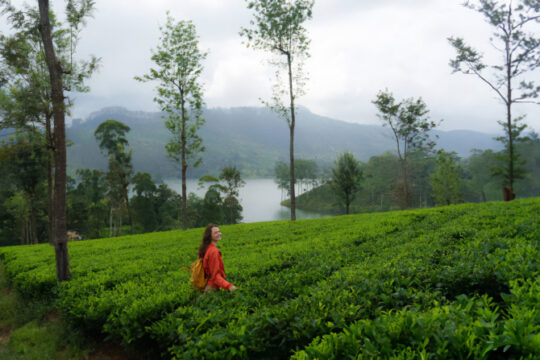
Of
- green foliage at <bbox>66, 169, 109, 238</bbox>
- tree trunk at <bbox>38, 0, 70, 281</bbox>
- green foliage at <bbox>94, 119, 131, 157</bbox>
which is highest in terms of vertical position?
green foliage at <bbox>94, 119, 131, 157</bbox>

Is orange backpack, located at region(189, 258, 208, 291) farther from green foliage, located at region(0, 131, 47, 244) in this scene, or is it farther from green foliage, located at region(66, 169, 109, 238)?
green foliage, located at region(66, 169, 109, 238)

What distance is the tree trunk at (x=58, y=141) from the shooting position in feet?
24.0

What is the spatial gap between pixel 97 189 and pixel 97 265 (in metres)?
44.8

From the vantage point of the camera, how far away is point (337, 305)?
4004 mm

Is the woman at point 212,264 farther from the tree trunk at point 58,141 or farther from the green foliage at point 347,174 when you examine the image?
the green foliage at point 347,174

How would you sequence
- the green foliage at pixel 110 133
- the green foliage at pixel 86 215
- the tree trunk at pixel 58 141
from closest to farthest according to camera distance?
the tree trunk at pixel 58 141 < the green foliage at pixel 110 133 < the green foliage at pixel 86 215

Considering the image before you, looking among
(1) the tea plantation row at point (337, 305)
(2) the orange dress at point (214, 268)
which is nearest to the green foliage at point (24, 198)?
(1) the tea plantation row at point (337, 305)

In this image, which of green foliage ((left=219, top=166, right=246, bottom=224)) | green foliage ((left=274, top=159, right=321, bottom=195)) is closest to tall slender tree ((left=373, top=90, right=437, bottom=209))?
green foliage ((left=219, top=166, right=246, bottom=224))

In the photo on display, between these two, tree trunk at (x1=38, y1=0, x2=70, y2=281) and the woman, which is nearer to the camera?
the woman

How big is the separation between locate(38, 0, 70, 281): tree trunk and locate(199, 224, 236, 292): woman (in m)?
4.07

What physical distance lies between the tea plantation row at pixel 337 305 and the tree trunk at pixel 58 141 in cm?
67

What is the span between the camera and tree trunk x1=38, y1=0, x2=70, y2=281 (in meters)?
7.33

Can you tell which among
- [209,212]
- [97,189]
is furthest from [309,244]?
[97,189]

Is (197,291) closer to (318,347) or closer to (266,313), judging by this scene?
(266,313)
